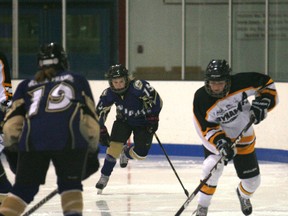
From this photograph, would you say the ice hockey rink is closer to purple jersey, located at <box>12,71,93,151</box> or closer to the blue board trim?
the blue board trim

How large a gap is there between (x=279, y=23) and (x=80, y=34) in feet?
7.20

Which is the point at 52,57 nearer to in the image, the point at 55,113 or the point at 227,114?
the point at 55,113

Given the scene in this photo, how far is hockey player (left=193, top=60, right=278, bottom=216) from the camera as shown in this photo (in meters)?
5.38

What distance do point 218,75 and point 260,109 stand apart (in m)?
0.29

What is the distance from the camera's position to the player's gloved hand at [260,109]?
5.40 metres

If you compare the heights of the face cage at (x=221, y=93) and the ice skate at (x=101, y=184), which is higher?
the face cage at (x=221, y=93)

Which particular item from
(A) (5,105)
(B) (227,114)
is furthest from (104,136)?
(B) (227,114)

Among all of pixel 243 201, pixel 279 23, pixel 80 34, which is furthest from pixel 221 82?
pixel 80 34

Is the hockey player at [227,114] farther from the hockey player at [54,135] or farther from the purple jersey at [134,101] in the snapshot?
the purple jersey at [134,101]

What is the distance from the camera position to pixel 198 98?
5469 millimetres

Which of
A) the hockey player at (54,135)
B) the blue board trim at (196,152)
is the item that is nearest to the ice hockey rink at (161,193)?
the blue board trim at (196,152)

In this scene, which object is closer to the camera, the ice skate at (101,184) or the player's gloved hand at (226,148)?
the player's gloved hand at (226,148)

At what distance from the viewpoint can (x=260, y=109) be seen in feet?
17.8

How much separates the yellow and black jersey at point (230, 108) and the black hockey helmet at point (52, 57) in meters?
1.40
